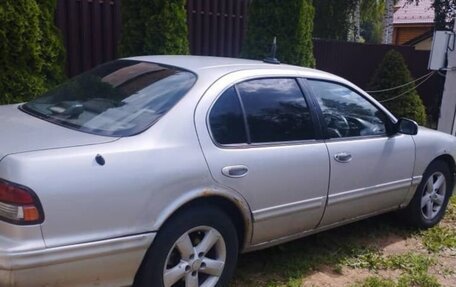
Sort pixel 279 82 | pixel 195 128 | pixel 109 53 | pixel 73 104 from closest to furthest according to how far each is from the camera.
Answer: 1. pixel 195 128
2. pixel 73 104
3. pixel 279 82
4. pixel 109 53

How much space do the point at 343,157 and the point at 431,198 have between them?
167 cm

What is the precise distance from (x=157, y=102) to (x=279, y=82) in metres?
1.04

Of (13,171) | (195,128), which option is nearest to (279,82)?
(195,128)

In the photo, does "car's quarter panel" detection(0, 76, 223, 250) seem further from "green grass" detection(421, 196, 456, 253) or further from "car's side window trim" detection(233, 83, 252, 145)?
"green grass" detection(421, 196, 456, 253)

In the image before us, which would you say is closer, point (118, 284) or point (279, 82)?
point (118, 284)

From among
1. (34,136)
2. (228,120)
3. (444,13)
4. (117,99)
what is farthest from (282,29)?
(444,13)

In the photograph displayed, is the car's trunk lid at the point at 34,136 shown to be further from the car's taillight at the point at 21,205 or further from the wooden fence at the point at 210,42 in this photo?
the wooden fence at the point at 210,42

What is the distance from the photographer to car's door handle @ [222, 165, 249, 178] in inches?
130

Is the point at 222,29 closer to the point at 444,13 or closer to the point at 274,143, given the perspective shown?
the point at 274,143

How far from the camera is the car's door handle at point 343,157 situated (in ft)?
13.2

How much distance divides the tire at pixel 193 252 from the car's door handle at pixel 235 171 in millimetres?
239

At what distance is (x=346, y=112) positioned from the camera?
434 centimetres

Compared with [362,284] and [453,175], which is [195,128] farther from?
[453,175]

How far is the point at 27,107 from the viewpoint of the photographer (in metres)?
3.69
